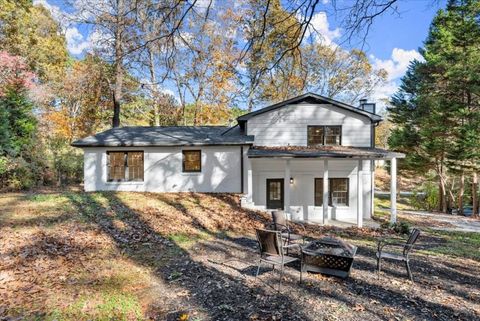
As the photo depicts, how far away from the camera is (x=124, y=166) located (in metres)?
14.1

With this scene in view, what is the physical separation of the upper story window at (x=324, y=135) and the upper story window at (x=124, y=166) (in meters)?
8.40

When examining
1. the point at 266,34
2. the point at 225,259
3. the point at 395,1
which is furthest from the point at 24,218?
the point at 395,1

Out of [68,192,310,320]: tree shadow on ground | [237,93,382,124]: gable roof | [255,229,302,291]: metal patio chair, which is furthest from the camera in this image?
[237,93,382,124]: gable roof

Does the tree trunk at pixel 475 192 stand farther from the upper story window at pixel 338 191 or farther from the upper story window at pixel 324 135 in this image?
the upper story window at pixel 324 135

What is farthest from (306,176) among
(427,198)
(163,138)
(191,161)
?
(427,198)

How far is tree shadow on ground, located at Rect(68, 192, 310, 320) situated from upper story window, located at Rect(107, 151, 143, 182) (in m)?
5.37

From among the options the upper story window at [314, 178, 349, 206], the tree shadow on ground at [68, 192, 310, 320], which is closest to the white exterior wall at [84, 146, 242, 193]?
the upper story window at [314, 178, 349, 206]

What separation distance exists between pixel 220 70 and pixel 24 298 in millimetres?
21432

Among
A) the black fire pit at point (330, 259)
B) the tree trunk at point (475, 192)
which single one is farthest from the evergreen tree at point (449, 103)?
the black fire pit at point (330, 259)

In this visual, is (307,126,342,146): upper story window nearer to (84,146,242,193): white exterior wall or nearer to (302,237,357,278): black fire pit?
(84,146,242,193): white exterior wall

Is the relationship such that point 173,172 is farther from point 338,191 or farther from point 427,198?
point 427,198

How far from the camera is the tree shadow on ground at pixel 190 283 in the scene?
13.4 ft

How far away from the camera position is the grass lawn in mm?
4109

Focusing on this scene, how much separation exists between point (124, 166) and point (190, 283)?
1042 centimetres
